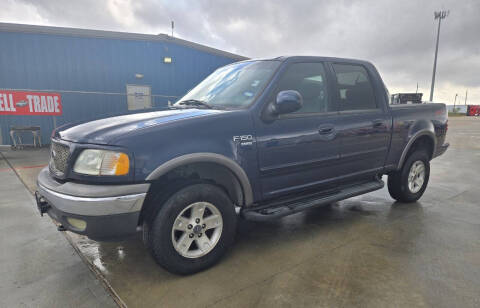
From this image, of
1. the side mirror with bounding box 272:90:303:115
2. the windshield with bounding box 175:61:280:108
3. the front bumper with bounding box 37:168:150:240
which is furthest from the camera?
the windshield with bounding box 175:61:280:108

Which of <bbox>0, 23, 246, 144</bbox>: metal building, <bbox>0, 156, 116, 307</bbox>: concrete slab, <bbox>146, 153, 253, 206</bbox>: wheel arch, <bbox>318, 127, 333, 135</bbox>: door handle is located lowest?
<bbox>0, 156, 116, 307</bbox>: concrete slab

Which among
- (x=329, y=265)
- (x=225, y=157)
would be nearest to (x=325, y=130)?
(x=225, y=157)

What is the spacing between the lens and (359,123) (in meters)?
3.43

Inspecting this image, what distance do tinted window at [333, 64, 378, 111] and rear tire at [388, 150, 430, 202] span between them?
3.74 ft

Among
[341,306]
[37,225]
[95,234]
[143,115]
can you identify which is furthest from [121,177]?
[37,225]

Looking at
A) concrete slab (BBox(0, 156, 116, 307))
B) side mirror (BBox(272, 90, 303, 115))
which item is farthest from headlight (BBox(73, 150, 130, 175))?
side mirror (BBox(272, 90, 303, 115))

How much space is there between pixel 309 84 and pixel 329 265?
1838 mm

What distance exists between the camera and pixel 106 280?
2410 mm

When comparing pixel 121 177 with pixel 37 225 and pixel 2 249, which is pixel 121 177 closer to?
pixel 2 249

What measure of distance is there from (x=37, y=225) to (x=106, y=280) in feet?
5.58

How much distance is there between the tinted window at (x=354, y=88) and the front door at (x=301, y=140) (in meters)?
0.23

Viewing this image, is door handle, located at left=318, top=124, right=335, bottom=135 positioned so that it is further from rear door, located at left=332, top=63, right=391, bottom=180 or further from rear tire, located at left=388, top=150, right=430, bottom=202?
rear tire, located at left=388, top=150, right=430, bottom=202

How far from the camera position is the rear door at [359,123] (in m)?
3.34

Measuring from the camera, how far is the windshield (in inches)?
114
